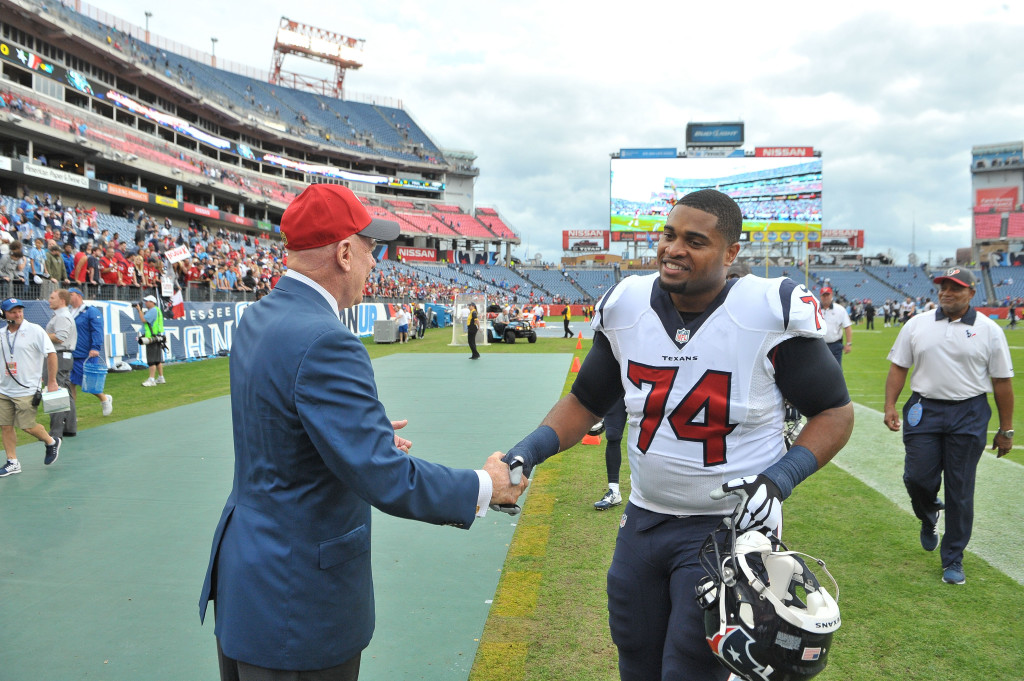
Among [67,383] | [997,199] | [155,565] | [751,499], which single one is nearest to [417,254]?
[67,383]

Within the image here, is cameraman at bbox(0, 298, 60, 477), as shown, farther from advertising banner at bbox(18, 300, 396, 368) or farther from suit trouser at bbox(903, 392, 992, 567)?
suit trouser at bbox(903, 392, 992, 567)

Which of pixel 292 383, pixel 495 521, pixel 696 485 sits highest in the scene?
pixel 292 383

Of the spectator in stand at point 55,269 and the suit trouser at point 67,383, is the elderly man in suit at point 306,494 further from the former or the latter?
the spectator in stand at point 55,269

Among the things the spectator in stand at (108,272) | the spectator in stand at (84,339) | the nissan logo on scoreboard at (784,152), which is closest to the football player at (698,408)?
the spectator in stand at (84,339)

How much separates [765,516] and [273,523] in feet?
4.51

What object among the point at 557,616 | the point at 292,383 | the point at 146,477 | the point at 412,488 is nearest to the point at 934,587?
the point at 557,616

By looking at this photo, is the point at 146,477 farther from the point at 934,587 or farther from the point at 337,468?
the point at 934,587

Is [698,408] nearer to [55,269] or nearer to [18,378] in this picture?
[18,378]

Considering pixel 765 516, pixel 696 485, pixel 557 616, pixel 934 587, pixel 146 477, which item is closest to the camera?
pixel 765 516

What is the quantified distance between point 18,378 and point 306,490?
6.97 m

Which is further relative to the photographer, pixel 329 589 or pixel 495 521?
pixel 495 521

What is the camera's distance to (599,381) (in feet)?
8.65

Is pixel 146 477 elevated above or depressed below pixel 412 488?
below

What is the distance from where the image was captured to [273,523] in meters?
1.81
